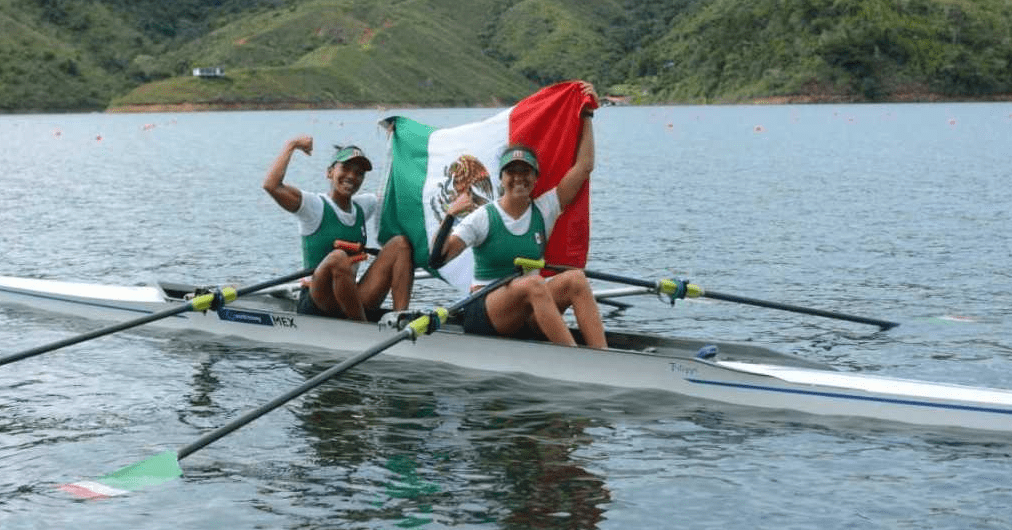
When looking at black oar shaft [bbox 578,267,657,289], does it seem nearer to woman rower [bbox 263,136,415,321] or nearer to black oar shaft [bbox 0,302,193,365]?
woman rower [bbox 263,136,415,321]

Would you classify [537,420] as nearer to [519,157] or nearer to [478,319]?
[478,319]

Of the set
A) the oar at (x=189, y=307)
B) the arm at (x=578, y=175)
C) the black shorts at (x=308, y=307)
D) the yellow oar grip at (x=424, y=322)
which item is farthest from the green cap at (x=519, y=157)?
the black shorts at (x=308, y=307)

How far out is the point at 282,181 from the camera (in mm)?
16281

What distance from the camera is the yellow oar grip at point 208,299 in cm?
1641

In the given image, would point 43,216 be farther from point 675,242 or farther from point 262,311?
point 262,311

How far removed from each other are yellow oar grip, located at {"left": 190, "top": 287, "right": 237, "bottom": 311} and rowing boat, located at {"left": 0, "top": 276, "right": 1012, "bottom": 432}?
1140 mm

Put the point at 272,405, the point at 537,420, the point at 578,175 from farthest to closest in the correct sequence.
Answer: the point at 578,175 < the point at 537,420 < the point at 272,405

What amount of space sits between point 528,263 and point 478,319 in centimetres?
120

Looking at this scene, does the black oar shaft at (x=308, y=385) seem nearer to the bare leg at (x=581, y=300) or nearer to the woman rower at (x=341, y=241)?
the bare leg at (x=581, y=300)

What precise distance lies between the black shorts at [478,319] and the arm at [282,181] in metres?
2.64

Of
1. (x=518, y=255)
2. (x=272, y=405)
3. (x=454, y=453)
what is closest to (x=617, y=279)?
(x=518, y=255)

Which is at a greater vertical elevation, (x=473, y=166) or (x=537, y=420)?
(x=473, y=166)

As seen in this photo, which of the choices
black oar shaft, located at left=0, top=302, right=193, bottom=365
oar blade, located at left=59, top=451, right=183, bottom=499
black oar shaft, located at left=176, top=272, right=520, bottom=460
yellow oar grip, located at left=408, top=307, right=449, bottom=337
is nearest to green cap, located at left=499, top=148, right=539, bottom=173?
black oar shaft, located at left=176, top=272, right=520, bottom=460

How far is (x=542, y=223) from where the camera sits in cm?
1541
